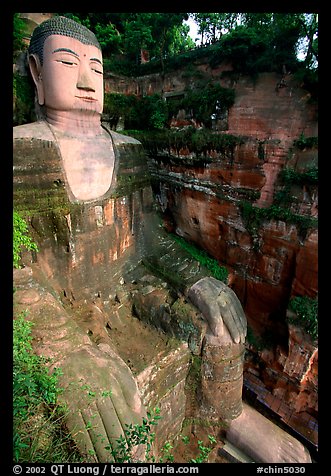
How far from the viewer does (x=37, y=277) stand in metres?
4.05

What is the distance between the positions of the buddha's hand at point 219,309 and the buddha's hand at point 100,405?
1929mm

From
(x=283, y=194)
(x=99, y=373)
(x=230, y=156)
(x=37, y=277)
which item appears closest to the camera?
(x=99, y=373)

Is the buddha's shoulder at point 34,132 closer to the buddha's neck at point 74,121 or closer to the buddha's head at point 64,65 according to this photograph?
the buddha's neck at point 74,121

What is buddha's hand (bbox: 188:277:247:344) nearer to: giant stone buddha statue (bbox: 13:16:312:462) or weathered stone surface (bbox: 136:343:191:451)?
giant stone buddha statue (bbox: 13:16:312:462)

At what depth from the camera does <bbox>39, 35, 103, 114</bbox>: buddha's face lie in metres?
4.20

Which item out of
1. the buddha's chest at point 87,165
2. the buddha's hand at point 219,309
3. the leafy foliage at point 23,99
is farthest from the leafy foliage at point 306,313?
the leafy foliage at point 23,99

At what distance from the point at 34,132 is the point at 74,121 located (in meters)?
0.71

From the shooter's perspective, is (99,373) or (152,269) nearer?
(99,373)

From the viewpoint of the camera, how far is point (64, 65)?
4227mm

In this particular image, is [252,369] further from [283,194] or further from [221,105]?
[221,105]

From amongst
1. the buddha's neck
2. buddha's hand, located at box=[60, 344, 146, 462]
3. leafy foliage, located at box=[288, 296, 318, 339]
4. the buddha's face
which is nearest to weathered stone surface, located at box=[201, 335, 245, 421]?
buddha's hand, located at box=[60, 344, 146, 462]

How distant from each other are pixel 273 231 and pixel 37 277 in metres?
5.42

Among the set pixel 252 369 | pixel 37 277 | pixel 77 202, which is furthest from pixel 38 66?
pixel 252 369

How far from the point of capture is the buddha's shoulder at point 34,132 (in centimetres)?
413
